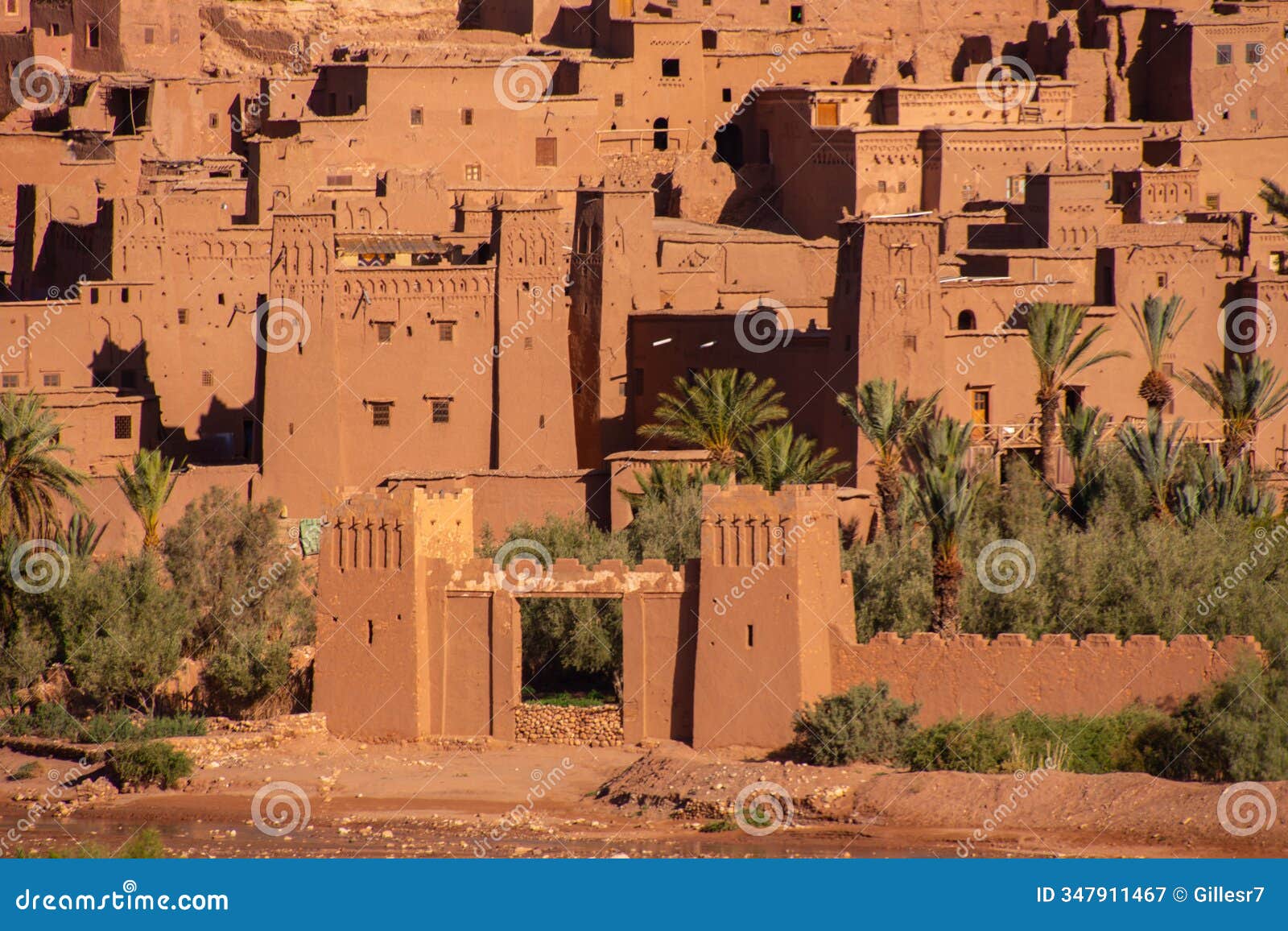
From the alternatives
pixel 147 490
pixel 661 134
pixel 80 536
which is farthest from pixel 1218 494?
pixel 661 134

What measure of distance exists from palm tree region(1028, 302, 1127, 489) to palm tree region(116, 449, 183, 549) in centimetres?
1240

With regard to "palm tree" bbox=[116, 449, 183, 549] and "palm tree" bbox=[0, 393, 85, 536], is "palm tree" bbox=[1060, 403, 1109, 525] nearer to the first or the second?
"palm tree" bbox=[116, 449, 183, 549]

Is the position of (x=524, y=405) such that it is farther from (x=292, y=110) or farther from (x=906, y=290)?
(x=292, y=110)

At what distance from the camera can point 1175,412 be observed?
41.9m

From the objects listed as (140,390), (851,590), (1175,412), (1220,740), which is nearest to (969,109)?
(1175,412)

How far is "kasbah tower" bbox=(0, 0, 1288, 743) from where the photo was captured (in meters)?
39.7

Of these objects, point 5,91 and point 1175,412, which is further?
point 5,91

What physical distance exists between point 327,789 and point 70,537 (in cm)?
927

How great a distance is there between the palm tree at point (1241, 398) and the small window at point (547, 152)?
13833mm

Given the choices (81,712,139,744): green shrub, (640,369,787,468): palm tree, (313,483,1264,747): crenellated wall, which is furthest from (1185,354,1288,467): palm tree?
(81,712,139,744): green shrub

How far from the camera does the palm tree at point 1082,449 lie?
39.2 m

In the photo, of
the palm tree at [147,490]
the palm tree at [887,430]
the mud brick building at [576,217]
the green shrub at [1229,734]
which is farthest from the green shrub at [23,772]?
the green shrub at [1229,734]

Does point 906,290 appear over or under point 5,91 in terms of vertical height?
under

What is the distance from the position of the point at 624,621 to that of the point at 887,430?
651cm
